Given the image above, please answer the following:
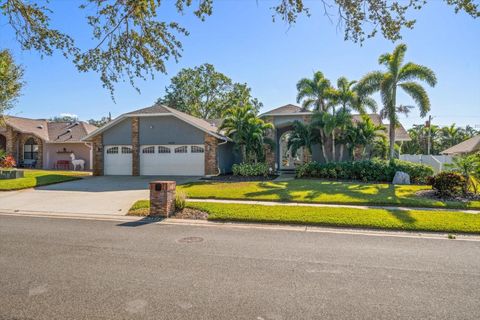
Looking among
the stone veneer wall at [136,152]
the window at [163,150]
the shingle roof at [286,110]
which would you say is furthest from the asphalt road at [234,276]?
the shingle roof at [286,110]

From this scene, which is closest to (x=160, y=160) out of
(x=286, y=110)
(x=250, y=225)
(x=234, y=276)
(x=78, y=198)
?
(x=78, y=198)

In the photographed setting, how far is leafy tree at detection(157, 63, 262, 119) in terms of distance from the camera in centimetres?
4456

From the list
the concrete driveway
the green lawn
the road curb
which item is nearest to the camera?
the road curb

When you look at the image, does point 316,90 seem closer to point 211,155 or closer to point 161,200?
point 211,155

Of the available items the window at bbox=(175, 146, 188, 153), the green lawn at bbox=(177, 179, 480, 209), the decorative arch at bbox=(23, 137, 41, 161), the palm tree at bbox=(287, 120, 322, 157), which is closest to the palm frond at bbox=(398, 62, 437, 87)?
the palm tree at bbox=(287, 120, 322, 157)

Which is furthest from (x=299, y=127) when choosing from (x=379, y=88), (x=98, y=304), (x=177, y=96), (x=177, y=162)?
(x=177, y=96)

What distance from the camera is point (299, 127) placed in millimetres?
20406

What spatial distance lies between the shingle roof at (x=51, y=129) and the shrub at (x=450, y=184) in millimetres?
→ 26960

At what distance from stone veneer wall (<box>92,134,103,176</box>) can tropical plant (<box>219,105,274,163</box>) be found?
917 centimetres

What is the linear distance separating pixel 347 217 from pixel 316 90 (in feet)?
45.9

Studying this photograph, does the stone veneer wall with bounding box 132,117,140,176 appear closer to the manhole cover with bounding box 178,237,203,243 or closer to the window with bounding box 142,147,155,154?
the window with bounding box 142,147,155,154

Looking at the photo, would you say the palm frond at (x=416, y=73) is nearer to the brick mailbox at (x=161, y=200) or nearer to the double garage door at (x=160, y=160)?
the double garage door at (x=160, y=160)

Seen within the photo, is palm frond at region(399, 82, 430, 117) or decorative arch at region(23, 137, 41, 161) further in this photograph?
decorative arch at region(23, 137, 41, 161)

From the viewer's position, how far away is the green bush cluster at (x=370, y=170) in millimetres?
16812
